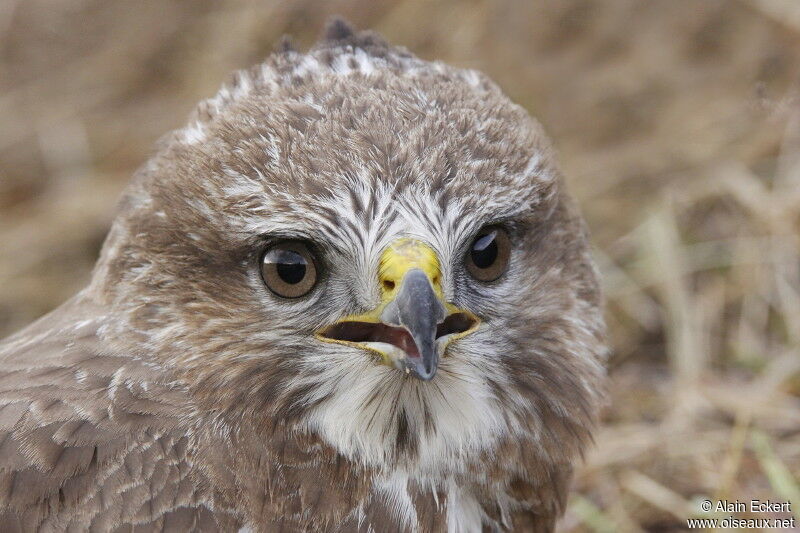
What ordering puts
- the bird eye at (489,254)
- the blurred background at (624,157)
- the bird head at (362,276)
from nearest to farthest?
the bird head at (362,276) → the bird eye at (489,254) → the blurred background at (624,157)

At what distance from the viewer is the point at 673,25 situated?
20.4 ft

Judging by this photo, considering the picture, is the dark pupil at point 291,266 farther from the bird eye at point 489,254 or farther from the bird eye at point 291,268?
the bird eye at point 489,254

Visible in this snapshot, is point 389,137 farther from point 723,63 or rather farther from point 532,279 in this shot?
point 723,63

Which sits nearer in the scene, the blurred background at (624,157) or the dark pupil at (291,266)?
the dark pupil at (291,266)

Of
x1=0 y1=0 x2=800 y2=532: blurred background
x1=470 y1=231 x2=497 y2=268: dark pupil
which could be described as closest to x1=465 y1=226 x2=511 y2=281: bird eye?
x1=470 y1=231 x2=497 y2=268: dark pupil

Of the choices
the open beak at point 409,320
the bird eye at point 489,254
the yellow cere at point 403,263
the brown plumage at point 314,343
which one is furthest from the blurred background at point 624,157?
the yellow cere at point 403,263

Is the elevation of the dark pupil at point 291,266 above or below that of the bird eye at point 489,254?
below

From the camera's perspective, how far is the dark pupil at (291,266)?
256 cm

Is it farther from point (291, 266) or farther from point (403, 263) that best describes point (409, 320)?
point (291, 266)

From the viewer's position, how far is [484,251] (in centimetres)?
267

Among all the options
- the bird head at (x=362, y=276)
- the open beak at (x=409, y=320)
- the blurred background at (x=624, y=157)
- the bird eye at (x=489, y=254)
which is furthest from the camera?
the blurred background at (x=624, y=157)

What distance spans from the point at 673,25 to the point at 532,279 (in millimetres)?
3888

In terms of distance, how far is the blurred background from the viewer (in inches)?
166

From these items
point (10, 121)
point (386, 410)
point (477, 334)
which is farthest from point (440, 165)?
point (10, 121)
